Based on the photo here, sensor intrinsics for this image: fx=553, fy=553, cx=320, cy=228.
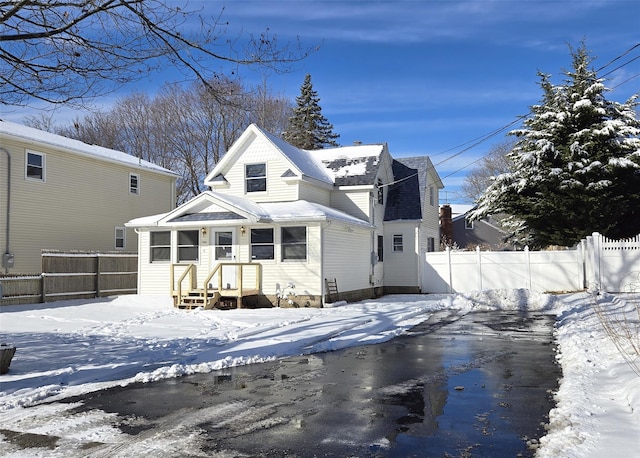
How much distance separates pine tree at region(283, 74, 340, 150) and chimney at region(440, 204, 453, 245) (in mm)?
13525

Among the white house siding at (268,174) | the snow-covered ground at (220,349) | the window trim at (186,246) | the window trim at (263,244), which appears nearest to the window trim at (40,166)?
the snow-covered ground at (220,349)

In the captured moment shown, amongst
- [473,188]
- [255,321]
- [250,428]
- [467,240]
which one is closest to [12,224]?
[255,321]

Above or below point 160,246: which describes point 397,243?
above

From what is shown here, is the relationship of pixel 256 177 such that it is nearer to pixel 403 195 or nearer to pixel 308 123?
pixel 403 195

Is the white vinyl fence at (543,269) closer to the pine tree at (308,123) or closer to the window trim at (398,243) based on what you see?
the window trim at (398,243)

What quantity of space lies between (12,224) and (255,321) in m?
13.4

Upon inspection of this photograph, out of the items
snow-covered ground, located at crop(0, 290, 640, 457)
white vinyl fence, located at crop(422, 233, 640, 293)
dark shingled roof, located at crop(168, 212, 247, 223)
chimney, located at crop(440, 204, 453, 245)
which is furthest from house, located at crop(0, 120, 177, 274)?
chimney, located at crop(440, 204, 453, 245)

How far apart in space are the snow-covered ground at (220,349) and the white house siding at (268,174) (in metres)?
5.36

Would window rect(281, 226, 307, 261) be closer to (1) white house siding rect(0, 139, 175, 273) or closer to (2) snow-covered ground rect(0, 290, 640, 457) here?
(2) snow-covered ground rect(0, 290, 640, 457)

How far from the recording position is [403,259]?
26516mm

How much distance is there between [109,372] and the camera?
866cm

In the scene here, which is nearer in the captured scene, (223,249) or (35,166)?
(223,249)

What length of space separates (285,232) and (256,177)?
382 centimetres

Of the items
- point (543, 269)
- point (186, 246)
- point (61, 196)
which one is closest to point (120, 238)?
point (61, 196)
